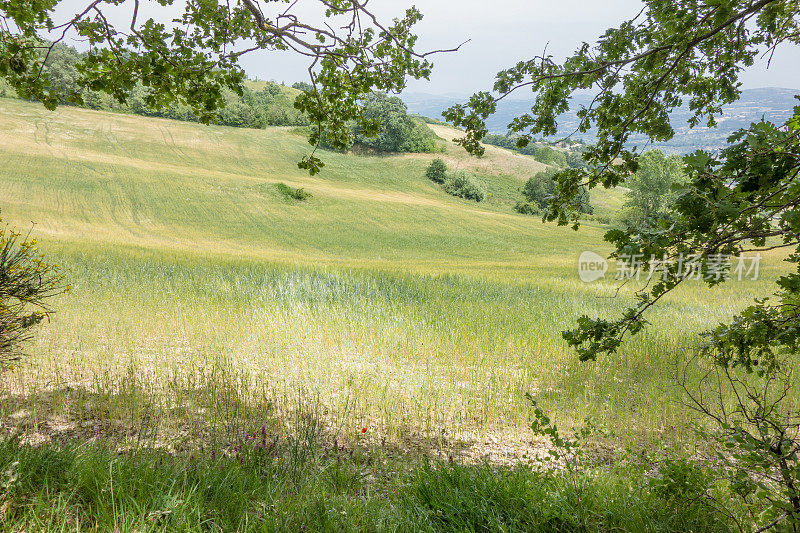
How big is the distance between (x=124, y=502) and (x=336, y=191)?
1969 inches

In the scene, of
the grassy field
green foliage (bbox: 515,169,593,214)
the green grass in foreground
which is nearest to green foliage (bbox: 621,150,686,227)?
green foliage (bbox: 515,169,593,214)

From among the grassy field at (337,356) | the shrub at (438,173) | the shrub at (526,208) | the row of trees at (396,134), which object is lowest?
the grassy field at (337,356)

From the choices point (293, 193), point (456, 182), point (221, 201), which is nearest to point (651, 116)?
point (221, 201)

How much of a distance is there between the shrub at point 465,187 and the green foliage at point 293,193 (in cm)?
2590

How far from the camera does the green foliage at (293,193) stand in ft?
146

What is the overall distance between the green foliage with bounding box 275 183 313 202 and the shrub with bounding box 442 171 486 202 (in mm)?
25904

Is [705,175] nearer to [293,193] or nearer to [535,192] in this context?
[293,193]

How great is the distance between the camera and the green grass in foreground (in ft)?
7.38

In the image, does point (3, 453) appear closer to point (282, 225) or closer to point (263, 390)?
point (263, 390)

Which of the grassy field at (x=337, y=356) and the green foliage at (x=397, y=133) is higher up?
the green foliage at (x=397, y=133)

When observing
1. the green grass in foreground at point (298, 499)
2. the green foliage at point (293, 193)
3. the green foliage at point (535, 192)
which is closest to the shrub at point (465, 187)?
the green foliage at point (535, 192)

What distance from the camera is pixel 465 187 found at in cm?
6325

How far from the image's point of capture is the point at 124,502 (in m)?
2.37

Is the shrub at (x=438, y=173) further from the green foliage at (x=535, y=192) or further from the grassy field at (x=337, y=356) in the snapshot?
the grassy field at (x=337, y=356)
